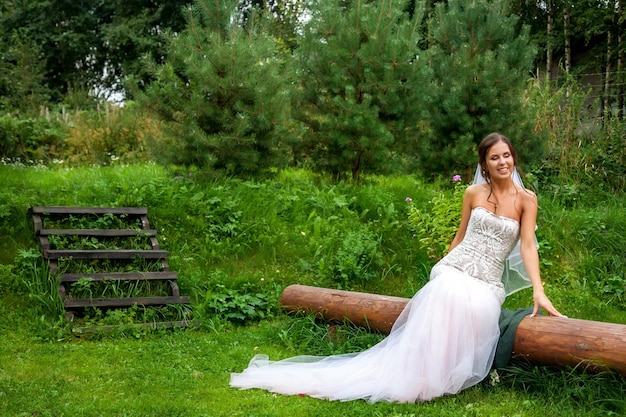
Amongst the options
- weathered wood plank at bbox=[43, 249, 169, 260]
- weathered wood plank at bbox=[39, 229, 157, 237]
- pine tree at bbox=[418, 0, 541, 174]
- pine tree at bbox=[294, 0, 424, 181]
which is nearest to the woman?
weathered wood plank at bbox=[43, 249, 169, 260]

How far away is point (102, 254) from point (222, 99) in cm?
293

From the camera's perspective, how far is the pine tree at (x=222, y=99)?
8523 millimetres

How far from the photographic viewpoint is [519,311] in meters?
4.86

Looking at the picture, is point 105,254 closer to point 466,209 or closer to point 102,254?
point 102,254

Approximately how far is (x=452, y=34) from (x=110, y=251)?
19.2 ft

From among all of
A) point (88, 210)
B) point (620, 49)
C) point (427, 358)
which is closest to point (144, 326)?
point (88, 210)

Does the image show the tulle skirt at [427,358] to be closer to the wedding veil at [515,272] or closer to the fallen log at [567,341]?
the fallen log at [567,341]

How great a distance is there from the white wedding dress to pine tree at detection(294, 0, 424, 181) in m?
4.13

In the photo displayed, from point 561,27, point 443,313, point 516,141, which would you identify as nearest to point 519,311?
point 443,313

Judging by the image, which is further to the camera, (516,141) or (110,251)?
(516,141)

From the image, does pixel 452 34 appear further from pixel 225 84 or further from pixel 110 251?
pixel 110 251

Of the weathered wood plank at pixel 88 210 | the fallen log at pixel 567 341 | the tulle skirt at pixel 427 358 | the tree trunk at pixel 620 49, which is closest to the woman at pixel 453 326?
the tulle skirt at pixel 427 358

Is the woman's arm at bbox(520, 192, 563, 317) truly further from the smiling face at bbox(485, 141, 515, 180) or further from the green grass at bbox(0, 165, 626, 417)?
the green grass at bbox(0, 165, 626, 417)

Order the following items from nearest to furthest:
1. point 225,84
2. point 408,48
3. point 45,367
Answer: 1. point 45,367
2. point 225,84
3. point 408,48
